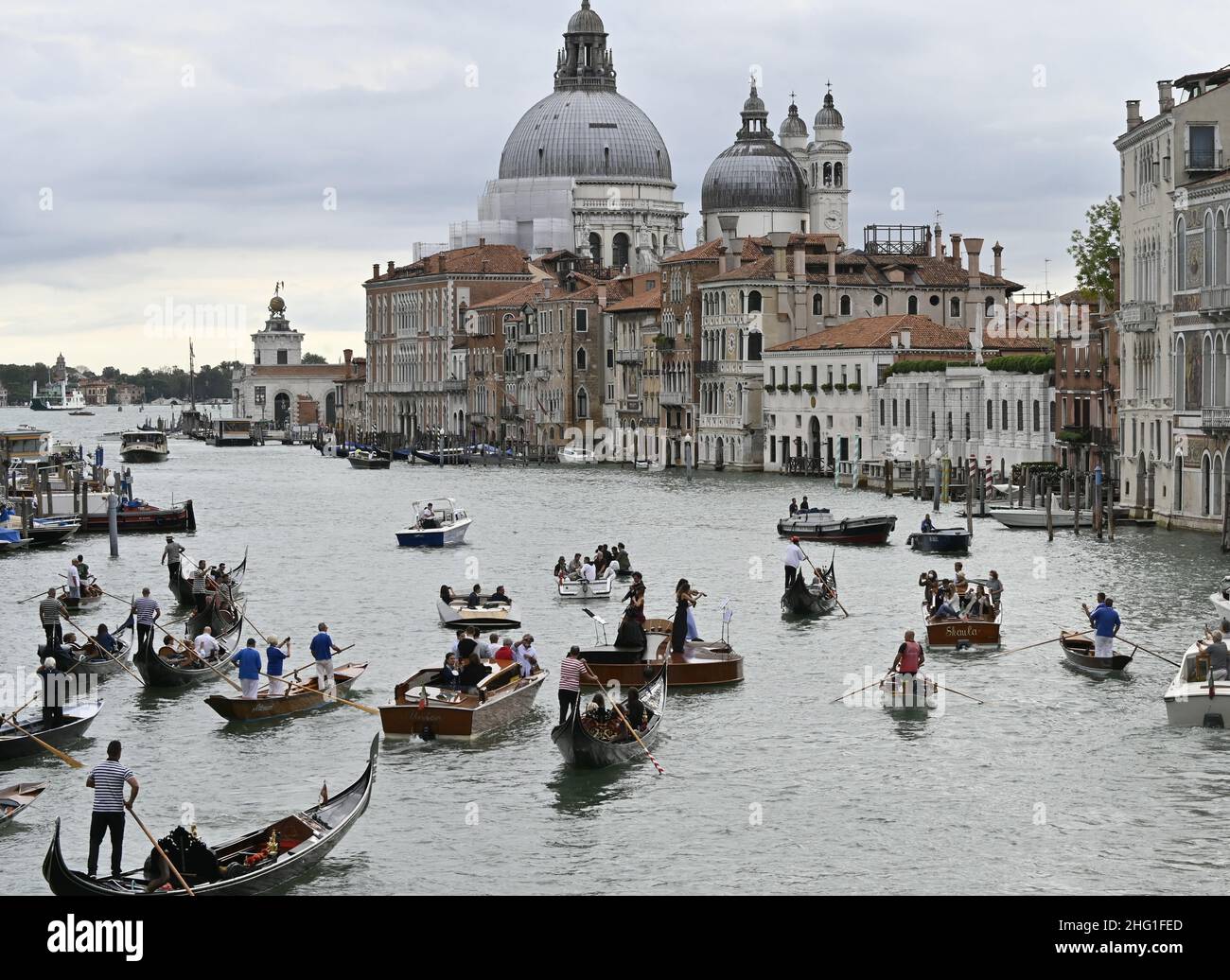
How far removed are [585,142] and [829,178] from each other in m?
23.9

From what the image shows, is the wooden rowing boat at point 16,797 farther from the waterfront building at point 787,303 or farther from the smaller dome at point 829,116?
the smaller dome at point 829,116

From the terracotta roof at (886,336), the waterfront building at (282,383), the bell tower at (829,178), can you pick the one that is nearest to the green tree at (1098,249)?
the terracotta roof at (886,336)

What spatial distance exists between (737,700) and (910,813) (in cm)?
637

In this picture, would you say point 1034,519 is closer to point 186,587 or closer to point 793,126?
point 186,587

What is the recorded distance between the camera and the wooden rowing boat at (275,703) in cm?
2348

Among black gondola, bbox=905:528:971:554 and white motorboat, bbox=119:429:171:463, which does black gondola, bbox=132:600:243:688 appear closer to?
black gondola, bbox=905:528:971:554

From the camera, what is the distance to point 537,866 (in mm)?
17391

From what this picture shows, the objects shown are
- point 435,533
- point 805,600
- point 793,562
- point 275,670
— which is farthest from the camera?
point 435,533

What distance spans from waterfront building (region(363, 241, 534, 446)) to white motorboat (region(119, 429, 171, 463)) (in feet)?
57.4

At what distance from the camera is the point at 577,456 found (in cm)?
10306

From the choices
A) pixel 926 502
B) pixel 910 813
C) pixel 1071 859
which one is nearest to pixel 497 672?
pixel 910 813

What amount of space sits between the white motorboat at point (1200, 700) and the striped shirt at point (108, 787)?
11360mm

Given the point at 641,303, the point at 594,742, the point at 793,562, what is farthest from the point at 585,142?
the point at 594,742
